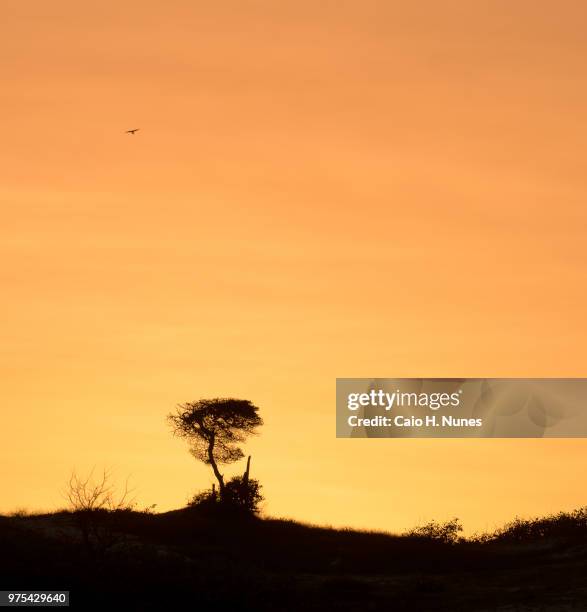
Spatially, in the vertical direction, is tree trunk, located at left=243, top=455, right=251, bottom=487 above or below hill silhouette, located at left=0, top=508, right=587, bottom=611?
above

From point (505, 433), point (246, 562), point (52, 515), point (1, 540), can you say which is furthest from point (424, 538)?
point (1, 540)

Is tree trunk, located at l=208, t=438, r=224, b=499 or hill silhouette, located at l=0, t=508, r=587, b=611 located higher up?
tree trunk, located at l=208, t=438, r=224, b=499

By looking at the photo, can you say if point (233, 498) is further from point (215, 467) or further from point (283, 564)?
point (283, 564)

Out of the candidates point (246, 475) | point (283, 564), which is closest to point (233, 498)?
point (246, 475)

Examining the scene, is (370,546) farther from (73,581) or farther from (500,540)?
(73,581)

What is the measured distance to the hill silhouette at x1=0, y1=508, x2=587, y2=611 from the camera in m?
45.7

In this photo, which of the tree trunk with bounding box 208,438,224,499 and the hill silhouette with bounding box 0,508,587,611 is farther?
the tree trunk with bounding box 208,438,224,499

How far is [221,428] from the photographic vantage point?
A: 83.5 m

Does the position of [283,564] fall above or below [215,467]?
below

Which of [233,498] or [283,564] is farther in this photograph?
[233,498]

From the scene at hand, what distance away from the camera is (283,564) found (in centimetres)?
6019

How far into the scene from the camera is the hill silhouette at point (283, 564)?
150 feet

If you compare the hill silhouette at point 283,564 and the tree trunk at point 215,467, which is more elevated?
the tree trunk at point 215,467

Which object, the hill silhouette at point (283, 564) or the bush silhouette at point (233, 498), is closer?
the hill silhouette at point (283, 564)
